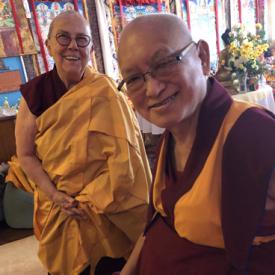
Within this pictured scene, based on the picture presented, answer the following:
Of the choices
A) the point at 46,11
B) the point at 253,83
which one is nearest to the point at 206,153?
the point at 253,83

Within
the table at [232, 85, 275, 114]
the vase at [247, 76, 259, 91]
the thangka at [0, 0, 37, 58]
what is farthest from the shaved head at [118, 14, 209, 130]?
the thangka at [0, 0, 37, 58]

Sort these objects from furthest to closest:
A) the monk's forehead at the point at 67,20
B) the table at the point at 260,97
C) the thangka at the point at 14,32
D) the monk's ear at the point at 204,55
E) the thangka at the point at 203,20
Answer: the thangka at the point at 203,20
the thangka at the point at 14,32
the table at the point at 260,97
the monk's forehead at the point at 67,20
the monk's ear at the point at 204,55

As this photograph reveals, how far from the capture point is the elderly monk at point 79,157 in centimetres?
120

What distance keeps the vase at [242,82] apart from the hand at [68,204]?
1924mm

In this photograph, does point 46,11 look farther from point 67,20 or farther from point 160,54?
point 160,54

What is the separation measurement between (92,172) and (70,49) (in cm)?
50

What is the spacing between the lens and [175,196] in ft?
2.35

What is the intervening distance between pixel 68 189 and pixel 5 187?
57.2 inches

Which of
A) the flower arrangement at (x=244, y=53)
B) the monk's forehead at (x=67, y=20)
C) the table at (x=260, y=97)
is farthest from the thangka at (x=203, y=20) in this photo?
the monk's forehead at (x=67, y=20)

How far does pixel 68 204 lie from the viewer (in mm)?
1237

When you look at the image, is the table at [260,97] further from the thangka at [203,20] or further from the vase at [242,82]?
the thangka at [203,20]

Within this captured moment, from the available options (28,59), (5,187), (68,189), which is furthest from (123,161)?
(28,59)

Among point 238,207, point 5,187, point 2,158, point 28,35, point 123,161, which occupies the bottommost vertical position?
point 5,187

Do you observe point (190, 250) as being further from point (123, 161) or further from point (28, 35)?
point (28, 35)
